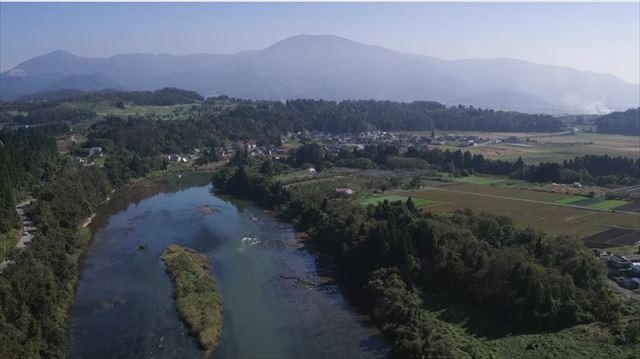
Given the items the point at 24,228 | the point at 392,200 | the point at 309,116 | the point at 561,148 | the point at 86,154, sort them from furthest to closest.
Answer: the point at 309,116
the point at 561,148
the point at 86,154
the point at 392,200
the point at 24,228

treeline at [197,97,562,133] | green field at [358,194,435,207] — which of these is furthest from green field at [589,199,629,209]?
treeline at [197,97,562,133]

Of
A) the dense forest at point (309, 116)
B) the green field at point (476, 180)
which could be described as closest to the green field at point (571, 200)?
the green field at point (476, 180)

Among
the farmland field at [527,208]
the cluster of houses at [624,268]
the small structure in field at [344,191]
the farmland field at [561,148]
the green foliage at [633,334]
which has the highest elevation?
the farmland field at [561,148]

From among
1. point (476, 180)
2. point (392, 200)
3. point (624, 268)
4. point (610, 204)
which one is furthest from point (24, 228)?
point (610, 204)

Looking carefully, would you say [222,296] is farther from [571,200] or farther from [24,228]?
[571,200]

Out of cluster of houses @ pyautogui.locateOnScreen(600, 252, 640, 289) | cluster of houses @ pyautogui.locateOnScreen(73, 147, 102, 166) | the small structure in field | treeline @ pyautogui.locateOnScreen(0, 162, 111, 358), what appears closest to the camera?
treeline @ pyautogui.locateOnScreen(0, 162, 111, 358)

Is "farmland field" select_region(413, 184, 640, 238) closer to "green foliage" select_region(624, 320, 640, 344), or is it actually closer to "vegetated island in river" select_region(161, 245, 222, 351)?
"green foliage" select_region(624, 320, 640, 344)

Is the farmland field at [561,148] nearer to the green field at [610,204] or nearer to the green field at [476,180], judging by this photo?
the green field at [476,180]
